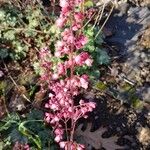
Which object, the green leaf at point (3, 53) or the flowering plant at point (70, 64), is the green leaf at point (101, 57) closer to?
the green leaf at point (3, 53)

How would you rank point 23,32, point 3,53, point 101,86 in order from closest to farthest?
point 101,86 < point 3,53 < point 23,32

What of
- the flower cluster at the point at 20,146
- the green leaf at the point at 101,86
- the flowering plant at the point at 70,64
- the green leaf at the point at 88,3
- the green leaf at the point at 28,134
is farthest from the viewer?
the green leaf at the point at 88,3

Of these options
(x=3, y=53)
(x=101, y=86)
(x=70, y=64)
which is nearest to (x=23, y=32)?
(x=3, y=53)

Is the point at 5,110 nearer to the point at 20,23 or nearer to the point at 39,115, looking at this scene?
the point at 39,115

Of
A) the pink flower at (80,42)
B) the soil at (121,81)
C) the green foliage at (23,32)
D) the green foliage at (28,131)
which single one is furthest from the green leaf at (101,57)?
the pink flower at (80,42)

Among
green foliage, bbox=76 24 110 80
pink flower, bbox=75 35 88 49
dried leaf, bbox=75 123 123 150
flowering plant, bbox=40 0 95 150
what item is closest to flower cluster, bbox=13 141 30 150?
flowering plant, bbox=40 0 95 150

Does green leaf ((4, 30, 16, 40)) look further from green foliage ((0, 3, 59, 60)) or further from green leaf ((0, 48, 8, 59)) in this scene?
green leaf ((0, 48, 8, 59))

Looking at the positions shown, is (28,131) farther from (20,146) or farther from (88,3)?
(88,3)

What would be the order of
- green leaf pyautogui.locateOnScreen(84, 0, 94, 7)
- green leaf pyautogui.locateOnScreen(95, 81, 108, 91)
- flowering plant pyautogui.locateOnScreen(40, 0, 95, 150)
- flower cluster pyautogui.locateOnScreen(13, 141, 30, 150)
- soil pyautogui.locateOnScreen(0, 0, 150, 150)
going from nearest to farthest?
flowering plant pyautogui.locateOnScreen(40, 0, 95, 150)
flower cluster pyautogui.locateOnScreen(13, 141, 30, 150)
soil pyautogui.locateOnScreen(0, 0, 150, 150)
green leaf pyautogui.locateOnScreen(95, 81, 108, 91)
green leaf pyautogui.locateOnScreen(84, 0, 94, 7)
